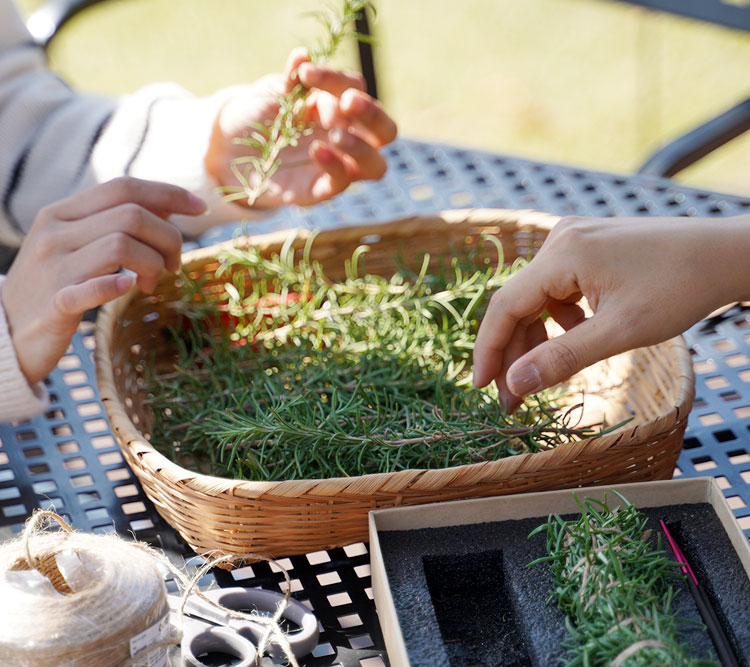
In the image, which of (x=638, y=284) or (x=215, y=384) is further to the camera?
(x=215, y=384)

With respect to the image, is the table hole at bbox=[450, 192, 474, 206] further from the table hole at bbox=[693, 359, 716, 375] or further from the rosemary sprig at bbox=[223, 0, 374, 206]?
the table hole at bbox=[693, 359, 716, 375]

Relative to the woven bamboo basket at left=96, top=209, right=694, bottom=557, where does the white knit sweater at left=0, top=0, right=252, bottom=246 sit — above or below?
above

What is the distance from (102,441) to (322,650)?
392mm

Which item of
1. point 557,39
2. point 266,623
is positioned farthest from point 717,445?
point 557,39

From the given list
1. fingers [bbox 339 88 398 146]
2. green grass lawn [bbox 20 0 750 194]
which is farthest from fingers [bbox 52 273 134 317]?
green grass lawn [bbox 20 0 750 194]

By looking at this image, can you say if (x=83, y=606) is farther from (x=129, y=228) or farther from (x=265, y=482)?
(x=129, y=228)

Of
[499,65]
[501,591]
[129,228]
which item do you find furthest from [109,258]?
[499,65]

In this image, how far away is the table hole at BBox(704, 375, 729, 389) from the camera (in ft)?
3.11

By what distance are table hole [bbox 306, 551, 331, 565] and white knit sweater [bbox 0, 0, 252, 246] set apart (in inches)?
21.6

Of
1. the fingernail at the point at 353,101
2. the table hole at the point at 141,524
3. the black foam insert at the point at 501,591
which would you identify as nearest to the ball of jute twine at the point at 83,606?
the black foam insert at the point at 501,591

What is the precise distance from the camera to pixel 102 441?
3.08ft

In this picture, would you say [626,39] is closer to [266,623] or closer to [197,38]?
[197,38]

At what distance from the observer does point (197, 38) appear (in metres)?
3.43

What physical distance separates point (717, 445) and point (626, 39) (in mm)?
2887
